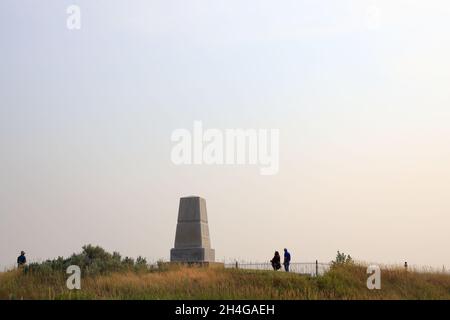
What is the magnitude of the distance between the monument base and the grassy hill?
371cm

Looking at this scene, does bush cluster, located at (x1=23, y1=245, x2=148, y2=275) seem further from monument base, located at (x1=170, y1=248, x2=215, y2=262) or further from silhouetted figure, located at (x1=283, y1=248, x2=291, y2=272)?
silhouetted figure, located at (x1=283, y1=248, x2=291, y2=272)

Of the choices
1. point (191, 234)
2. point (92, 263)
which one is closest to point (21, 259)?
point (92, 263)

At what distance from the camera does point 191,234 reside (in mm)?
28781

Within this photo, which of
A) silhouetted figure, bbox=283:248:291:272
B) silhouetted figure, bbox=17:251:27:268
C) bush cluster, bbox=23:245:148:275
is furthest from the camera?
silhouetted figure, bbox=283:248:291:272

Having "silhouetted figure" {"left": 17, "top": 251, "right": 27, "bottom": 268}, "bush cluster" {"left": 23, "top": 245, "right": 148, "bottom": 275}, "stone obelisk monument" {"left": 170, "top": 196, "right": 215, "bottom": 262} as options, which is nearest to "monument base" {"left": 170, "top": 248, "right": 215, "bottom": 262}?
"stone obelisk monument" {"left": 170, "top": 196, "right": 215, "bottom": 262}

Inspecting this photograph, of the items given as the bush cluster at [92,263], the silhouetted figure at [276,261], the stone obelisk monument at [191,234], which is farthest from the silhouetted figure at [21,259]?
the silhouetted figure at [276,261]

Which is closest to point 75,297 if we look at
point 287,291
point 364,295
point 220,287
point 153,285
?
point 153,285

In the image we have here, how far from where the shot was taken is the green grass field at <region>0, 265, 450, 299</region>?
706 inches

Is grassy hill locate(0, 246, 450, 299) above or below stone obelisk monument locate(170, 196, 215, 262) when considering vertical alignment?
below

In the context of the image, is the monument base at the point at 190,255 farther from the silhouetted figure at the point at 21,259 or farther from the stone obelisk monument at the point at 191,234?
the silhouetted figure at the point at 21,259

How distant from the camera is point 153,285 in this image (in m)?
19.6

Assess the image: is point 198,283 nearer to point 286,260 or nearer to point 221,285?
point 221,285

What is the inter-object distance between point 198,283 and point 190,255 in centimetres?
861
